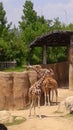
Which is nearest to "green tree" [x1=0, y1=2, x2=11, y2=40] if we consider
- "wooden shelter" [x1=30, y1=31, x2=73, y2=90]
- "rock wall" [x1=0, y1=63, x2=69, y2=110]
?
"wooden shelter" [x1=30, y1=31, x2=73, y2=90]

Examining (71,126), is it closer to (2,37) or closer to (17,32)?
(2,37)

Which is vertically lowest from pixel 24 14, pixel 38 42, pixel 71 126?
pixel 71 126

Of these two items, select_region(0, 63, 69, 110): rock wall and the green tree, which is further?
the green tree

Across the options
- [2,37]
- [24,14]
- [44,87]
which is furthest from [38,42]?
[24,14]

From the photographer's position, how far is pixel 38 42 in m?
29.1

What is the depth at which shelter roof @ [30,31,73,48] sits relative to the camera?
Result: 26.7 metres

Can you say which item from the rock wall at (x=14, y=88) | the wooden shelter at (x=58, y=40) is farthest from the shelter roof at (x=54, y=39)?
the rock wall at (x=14, y=88)

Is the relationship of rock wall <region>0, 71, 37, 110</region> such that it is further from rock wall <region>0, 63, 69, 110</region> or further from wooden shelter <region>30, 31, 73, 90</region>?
wooden shelter <region>30, 31, 73, 90</region>

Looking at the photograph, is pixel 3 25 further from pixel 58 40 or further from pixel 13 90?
pixel 13 90

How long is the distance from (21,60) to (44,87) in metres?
26.6

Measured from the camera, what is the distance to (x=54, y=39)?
97.1 feet

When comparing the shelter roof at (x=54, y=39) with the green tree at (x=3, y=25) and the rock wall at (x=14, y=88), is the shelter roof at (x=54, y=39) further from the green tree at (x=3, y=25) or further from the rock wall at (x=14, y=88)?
the green tree at (x=3, y=25)

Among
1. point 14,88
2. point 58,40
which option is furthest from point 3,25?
point 14,88

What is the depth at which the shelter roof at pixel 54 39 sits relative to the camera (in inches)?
1051
